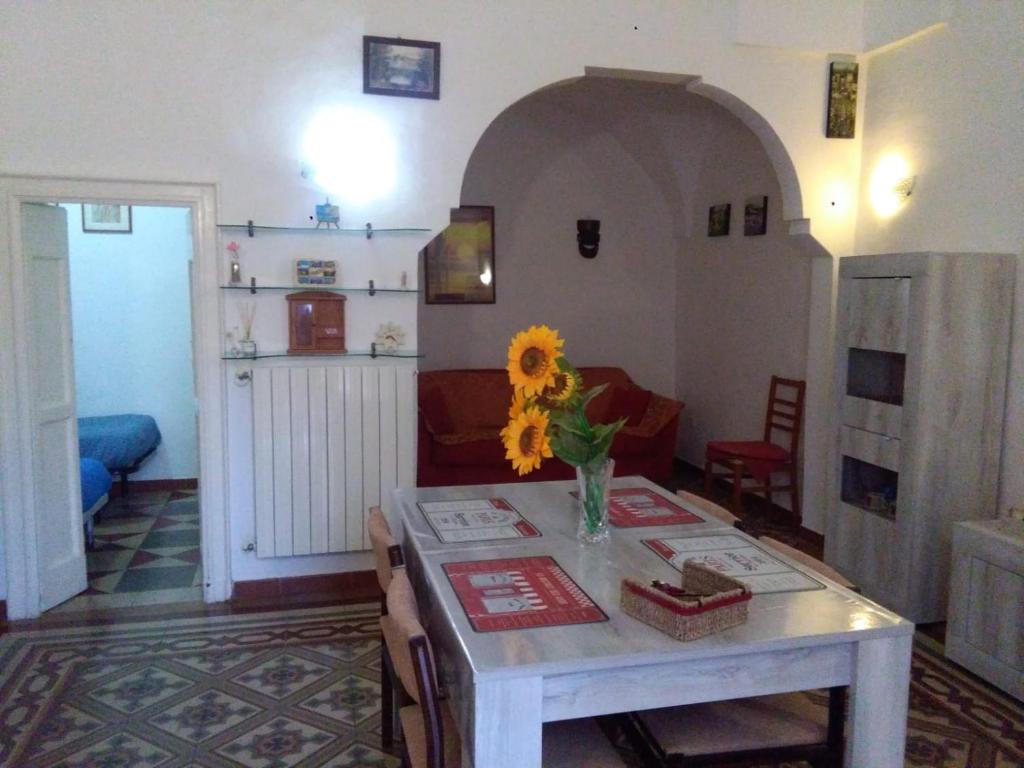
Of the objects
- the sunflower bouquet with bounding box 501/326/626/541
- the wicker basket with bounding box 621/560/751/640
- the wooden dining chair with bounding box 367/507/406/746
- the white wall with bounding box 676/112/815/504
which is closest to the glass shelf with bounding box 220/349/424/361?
the wooden dining chair with bounding box 367/507/406/746

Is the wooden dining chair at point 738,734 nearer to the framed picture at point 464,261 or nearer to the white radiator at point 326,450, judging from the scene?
the white radiator at point 326,450

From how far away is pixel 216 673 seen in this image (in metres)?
3.11

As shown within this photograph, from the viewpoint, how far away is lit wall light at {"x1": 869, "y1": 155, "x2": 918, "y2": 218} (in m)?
3.93

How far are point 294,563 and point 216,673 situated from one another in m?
0.78

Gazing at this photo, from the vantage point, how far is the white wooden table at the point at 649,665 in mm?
1487

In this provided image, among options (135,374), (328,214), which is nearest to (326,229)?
(328,214)

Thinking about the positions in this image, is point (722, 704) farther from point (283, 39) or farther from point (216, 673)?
point (283, 39)

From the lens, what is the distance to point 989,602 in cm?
299

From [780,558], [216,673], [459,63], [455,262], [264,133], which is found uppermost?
[459,63]

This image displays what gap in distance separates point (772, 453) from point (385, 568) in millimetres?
3475

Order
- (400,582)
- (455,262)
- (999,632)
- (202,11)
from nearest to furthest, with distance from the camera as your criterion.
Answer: (400,582) < (999,632) < (202,11) < (455,262)

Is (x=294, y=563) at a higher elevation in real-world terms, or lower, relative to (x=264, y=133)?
lower

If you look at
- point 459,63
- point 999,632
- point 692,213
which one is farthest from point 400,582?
point 692,213

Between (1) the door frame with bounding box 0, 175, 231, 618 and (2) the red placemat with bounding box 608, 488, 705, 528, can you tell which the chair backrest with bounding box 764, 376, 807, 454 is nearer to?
(2) the red placemat with bounding box 608, 488, 705, 528
